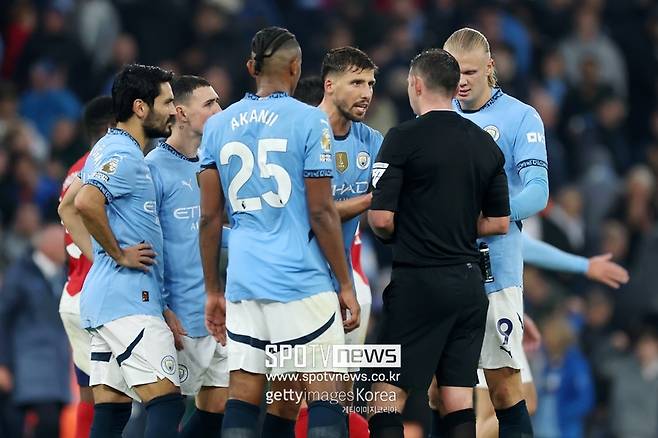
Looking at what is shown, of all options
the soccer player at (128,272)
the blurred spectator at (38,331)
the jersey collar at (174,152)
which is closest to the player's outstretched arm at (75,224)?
the soccer player at (128,272)

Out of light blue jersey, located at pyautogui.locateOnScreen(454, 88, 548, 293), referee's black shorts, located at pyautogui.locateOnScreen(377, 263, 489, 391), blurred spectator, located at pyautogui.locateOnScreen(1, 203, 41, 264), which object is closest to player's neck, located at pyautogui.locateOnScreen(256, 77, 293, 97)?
referee's black shorts, located at pyautogui.locateOnScreen(377, 263, 489, 391)

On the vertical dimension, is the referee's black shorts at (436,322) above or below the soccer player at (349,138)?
below

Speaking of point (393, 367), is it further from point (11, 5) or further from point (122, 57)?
point (11, 5)

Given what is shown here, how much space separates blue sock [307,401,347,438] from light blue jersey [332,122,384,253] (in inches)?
48.0

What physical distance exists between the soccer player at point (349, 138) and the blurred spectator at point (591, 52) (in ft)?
34.8

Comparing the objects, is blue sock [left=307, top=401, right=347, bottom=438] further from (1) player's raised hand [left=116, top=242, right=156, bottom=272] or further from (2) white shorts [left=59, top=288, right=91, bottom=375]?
(2) white shorts [left=59, top=288, right=91, bottom=375]

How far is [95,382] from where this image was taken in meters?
8.63

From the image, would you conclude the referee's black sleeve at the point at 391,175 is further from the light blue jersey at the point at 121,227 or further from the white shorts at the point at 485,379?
the white shorts at the point at 485,379

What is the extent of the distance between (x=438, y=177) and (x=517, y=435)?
1749 mm

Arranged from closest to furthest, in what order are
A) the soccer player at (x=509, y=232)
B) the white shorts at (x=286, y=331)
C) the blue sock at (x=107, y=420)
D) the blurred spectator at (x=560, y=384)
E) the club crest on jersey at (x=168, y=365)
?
the white shorts at (x=286, y=331), the club crest on jersey at (x=168, y=365), the blue sock at (x=107, y=420), the soccer player at (x=509, y=232), the blurred spectator at (x=560, y=384)

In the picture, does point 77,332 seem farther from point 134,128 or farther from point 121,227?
point 134,128

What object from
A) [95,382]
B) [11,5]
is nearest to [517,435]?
[95,382]

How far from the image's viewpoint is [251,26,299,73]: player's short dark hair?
8.23 m

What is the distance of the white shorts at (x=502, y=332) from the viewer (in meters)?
8.84
